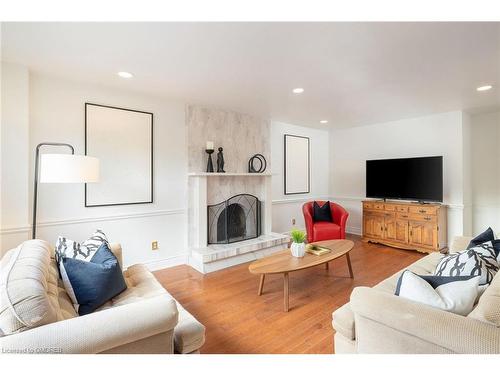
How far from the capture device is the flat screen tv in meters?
3.92

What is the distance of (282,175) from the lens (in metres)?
4.96

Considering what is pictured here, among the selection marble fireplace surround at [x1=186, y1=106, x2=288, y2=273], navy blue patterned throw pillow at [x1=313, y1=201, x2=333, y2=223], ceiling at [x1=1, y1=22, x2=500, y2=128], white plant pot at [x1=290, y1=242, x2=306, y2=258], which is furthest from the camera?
navy blue patterned throw pillow at [x1=313, y1=201, x2=333, y2=223]

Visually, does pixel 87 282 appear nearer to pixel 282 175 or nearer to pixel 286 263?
pixel 286 263

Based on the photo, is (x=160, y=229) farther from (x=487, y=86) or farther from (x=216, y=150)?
(x=487, y=86)

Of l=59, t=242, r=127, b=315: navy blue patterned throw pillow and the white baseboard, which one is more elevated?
l=59, t=242, r=127, b=315: navy blue patterned throw pillow

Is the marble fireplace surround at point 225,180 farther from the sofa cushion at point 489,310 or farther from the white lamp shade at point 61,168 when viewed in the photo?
the sofa cushion at point 489,310

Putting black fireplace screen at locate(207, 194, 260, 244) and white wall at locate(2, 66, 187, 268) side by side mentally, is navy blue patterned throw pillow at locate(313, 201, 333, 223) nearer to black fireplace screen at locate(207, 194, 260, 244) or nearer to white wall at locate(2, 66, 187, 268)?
black fireplace screen at locate(207, 194, 260, 244)

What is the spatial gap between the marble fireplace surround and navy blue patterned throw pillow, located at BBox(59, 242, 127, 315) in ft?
5.52

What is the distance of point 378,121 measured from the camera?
15.6 feet

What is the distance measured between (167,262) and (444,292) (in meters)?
3.10

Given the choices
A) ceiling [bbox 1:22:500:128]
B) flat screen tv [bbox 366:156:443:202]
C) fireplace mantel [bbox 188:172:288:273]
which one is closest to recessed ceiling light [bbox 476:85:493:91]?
ceiling [bbox 1:22:500:128]

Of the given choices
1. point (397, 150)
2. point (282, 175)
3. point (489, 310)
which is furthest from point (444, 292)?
point (397, 150)
